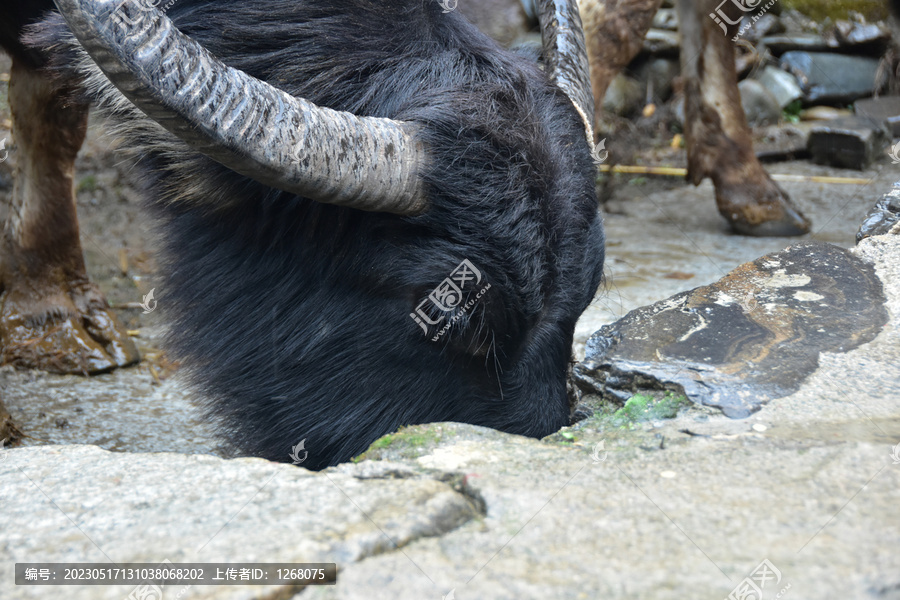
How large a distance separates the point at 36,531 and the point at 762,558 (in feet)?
3.83

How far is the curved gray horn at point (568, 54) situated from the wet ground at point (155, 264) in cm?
64

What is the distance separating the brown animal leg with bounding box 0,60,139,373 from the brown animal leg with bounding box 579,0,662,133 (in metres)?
2.57

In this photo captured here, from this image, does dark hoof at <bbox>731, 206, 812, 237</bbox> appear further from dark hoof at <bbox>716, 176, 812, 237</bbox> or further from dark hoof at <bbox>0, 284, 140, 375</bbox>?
dark hoof at <bbox>0, 284, 140, 375</bbox>

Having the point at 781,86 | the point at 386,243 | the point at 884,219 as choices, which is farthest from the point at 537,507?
the point at 781,86

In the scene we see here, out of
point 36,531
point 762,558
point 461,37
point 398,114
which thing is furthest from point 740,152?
point 36,531

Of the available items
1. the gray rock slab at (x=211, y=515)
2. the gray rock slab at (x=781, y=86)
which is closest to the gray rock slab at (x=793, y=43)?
the gray rock slab at (x=781, y=86)

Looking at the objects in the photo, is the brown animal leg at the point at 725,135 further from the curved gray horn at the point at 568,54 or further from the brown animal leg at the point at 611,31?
the curved gray horn at the point at 568,54

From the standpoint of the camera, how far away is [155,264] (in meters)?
2.57

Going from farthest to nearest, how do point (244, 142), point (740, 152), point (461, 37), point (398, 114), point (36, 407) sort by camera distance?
point (740, 152), point (36, 407), point (461, 37), point (398, 114), point (244, 142)

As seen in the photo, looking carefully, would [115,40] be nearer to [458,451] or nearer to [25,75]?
[458,451]

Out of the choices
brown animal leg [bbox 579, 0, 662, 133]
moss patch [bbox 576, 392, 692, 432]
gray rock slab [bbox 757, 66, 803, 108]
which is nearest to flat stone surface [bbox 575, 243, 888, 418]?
moss patch [bbox 576, 392, 692, 432]

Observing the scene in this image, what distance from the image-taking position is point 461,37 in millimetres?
2201

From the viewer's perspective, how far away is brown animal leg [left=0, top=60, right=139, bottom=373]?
11.4 ft

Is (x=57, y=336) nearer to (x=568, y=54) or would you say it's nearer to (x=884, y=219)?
(x=568, y=54)
